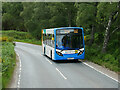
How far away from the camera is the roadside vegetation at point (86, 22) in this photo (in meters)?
21.8

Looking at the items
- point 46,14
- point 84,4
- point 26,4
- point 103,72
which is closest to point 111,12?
point 84,4

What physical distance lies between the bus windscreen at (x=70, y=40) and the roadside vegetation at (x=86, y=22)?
2245mm

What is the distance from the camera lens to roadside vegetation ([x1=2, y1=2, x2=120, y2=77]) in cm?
2175

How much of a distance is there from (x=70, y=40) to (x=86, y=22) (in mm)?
5716

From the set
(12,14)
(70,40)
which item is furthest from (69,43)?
(12,14)

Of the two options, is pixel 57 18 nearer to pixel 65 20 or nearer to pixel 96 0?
pixel 65 20

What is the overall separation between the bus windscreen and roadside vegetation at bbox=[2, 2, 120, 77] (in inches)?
88.4

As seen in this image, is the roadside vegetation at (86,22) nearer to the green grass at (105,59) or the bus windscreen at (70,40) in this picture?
the green grass at (105,59)

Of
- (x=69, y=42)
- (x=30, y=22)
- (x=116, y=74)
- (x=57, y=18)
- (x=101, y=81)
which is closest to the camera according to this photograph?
(x=101, y=81)

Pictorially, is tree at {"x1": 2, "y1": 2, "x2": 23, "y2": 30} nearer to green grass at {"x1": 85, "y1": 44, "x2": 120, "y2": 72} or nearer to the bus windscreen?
green grass at {"x1": 85, "y1": 44, "x2": 120, "y2": 72}

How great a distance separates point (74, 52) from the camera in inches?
845

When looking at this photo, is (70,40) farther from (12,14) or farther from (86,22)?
(12,14)

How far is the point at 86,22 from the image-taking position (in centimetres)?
2630

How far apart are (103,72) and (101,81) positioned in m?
3.06
